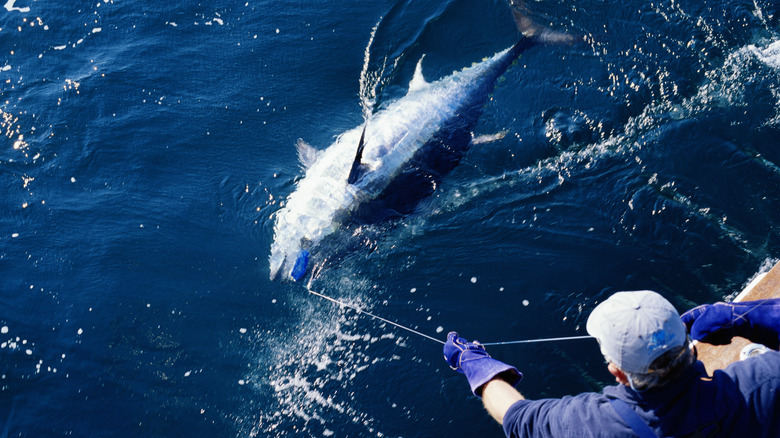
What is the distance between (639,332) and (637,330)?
0.01 m

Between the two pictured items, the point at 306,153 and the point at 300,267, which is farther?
the point at 306,153

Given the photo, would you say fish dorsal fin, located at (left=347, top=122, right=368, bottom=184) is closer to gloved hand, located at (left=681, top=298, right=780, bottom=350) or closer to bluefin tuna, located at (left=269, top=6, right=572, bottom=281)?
bluefin tuna, located at (left=269, top=6, right=572, bottom=281)

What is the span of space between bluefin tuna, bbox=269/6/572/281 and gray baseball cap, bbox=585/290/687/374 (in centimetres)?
347

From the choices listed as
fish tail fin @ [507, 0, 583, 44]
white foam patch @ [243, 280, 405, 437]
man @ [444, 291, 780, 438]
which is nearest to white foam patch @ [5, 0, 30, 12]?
white foam patch @ [243, 280, 405, 437]

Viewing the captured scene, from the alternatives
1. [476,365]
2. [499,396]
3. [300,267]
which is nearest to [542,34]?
[300,267]

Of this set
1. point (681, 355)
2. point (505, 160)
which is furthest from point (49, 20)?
point (681, 355)

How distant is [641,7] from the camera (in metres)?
7.62

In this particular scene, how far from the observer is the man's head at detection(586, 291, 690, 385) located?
2.43m

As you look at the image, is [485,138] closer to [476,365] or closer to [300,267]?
[300,267]

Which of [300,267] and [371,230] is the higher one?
[371,230]

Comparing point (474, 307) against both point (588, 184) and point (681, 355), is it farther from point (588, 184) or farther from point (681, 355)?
point (681, 355)

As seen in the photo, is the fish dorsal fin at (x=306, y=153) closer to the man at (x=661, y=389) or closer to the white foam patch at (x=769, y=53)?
the man at (x=661, y=389)

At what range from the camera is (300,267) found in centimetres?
559

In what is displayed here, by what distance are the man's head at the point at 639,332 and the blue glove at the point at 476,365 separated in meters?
0.80
